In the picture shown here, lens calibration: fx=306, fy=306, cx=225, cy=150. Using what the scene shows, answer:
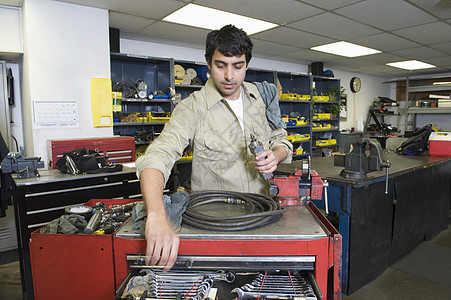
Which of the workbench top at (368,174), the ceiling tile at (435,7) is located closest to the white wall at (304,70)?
the workbench top at (368,174)

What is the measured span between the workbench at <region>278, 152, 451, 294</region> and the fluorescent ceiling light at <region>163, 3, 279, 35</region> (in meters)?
1.73

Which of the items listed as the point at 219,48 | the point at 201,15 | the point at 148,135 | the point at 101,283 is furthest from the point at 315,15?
the point at 101,283

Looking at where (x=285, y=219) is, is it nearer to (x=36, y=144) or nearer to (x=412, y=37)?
(x=36, y=144)

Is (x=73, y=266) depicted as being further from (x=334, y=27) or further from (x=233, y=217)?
(x=334, y=27)

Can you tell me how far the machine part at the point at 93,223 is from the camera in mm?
1013

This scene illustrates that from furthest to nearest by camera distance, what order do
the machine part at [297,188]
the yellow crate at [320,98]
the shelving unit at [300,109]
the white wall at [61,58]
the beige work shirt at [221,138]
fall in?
1. the yellow crate at [320,98]
2. the shelving unit at [300,109]
3. the white wall at [61,58]
4. the beige work shirt at [221,138]
5. the machine part at [297,188]

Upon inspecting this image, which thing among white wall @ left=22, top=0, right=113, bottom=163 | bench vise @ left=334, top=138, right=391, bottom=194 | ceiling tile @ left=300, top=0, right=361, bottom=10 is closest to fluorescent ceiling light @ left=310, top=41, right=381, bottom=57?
ceiling tile @ left=300, top=0, right=361, bottom=10

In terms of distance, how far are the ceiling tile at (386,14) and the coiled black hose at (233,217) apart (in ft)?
8.90

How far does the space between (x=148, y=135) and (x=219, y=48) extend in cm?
272

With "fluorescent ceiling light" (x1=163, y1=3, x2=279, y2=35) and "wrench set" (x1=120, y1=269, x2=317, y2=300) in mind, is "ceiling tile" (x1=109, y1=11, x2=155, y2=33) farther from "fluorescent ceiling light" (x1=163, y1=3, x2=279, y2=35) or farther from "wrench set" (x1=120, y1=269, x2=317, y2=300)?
"wrench set" (x1=120, y1=269, x2=317, y2=300)

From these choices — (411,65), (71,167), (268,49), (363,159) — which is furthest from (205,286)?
(411,65)

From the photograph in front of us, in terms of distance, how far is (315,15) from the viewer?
329 cm

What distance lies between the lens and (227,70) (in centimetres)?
120

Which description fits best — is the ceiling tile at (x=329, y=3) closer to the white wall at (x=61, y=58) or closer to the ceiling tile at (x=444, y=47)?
the white wall at (x=61, y=58)
